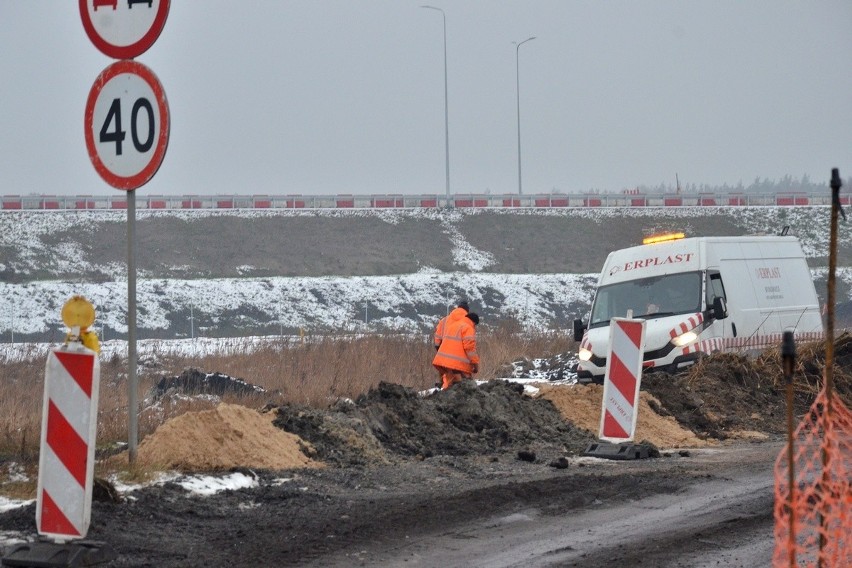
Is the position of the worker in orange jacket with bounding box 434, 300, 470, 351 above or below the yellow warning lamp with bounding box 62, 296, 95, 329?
below

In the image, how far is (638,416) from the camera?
14.7 meters

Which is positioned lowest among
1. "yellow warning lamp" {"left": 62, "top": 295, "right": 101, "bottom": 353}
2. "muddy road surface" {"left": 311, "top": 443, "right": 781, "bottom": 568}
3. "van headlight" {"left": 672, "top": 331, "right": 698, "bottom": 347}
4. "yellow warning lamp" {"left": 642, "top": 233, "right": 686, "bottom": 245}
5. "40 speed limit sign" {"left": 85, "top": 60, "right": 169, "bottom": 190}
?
"muddy road surface" {"left": 311, "top": 443, "right": 781, "bottom": 568}

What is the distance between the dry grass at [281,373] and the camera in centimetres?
1133

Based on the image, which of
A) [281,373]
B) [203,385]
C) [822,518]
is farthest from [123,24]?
[281,373]

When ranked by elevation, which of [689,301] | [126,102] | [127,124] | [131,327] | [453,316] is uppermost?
[126,102]

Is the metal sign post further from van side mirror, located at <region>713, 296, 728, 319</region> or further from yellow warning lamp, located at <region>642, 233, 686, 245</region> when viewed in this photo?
yellow warning lamp, located at <region>642, 233, 686, 245</region>

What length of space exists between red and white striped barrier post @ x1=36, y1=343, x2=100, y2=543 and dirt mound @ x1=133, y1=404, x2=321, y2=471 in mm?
2760

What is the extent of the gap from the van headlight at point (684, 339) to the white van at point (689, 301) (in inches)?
0.6

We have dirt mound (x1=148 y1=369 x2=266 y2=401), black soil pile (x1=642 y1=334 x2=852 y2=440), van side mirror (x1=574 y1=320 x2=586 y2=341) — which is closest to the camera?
black soil pile (x1=642 y1=334 x2=852 y2=440)

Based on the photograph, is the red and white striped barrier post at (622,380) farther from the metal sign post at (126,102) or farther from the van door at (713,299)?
the van door at (713,299)

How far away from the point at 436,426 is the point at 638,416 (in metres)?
3.14

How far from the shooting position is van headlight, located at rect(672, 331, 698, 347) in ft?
59.4

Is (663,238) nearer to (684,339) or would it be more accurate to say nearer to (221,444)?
(684,339)

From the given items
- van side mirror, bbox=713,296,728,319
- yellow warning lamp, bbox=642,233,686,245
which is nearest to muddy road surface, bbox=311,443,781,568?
van side mirror, bbox=713,296,728,319
